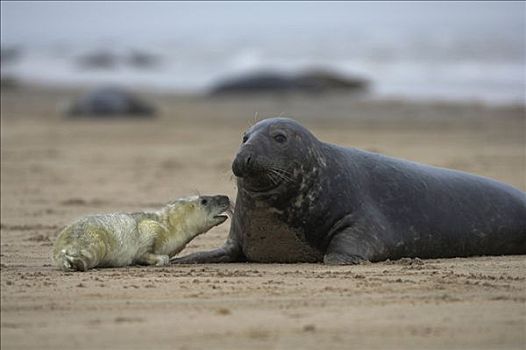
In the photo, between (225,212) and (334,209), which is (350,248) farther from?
(225,212)

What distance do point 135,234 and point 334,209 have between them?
1.23 m

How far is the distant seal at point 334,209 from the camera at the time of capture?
23.0 feet

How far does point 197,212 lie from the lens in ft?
24.0

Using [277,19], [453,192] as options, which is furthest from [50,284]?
[277,19]

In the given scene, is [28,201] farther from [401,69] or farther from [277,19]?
[277,19]

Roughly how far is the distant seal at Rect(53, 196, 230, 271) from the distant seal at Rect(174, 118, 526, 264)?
0.16 m

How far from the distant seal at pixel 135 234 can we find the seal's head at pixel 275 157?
40cm

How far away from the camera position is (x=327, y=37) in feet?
209

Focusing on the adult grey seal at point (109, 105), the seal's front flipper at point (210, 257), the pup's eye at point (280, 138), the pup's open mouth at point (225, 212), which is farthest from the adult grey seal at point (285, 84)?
the pup's eye at point (280, 138)

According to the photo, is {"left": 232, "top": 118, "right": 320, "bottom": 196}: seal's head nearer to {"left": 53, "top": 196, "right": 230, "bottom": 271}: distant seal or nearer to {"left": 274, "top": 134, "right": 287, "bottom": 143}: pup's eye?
{"left": 274, "top": 134, "right": 287, "bottom": 143}: pup's eye

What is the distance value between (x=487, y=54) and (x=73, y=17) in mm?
86640

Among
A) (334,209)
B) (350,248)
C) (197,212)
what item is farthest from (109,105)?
(350,248)

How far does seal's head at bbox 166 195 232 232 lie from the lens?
7246 millimetres

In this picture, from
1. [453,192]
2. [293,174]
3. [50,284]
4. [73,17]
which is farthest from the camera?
[73,17]
